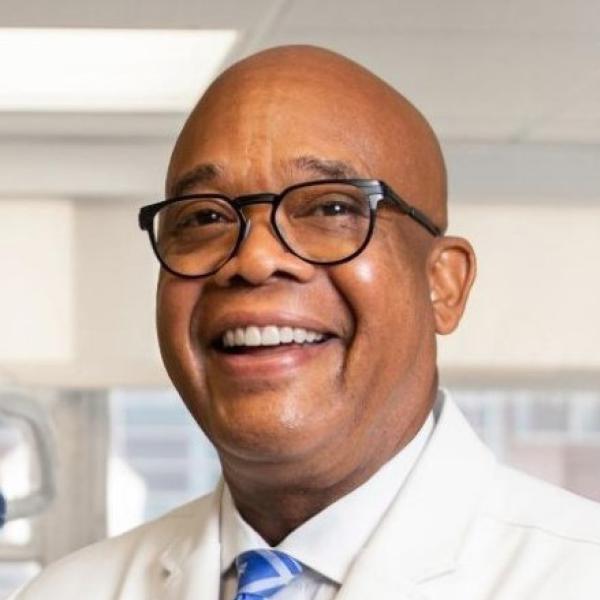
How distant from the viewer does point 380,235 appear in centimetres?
121

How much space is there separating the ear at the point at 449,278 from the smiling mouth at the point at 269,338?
Result: 14 centimetres

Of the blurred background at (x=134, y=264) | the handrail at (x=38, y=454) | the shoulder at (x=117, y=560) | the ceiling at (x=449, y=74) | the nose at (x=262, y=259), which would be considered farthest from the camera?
the blurred background at (x=134, y=264)

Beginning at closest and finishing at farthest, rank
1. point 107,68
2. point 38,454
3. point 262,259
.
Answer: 1. point 262,259
2. point 38,454
3. point 107,68

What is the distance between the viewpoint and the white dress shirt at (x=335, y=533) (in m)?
1.28

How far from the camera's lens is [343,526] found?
129cm

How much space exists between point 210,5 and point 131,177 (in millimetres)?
1739

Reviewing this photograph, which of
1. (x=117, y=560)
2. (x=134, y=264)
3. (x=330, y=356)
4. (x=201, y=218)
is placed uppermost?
(x=134, y=264)

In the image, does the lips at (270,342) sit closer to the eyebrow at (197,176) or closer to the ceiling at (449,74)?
the eyebrow at (197,176)

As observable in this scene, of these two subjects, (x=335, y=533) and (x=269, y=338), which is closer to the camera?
(x=269, y=338)

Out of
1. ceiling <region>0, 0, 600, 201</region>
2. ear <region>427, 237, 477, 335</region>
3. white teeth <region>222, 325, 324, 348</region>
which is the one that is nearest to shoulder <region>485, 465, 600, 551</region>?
ear <region>427, 237, 477, 335</region>

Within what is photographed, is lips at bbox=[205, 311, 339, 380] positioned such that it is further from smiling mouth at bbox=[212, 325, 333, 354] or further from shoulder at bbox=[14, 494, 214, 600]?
shoulder at bbox=[14, 494, 214, 600]

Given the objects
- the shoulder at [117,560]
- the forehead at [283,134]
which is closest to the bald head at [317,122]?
the forehead at [283,134]

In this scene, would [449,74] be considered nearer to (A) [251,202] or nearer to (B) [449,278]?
(B) [449,278]

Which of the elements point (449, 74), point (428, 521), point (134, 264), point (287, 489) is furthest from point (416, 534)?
point (134, 264)
